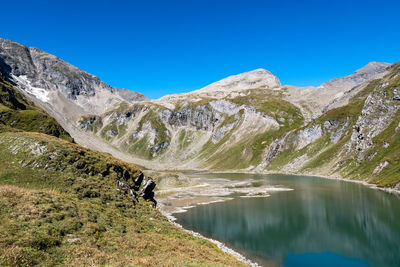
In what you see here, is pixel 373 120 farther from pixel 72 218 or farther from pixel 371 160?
pixel 72 218

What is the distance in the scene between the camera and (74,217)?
2642 centimetres

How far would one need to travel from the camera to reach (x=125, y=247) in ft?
80.2

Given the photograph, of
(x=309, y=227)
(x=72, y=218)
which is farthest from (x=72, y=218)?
(x=309, y=227)

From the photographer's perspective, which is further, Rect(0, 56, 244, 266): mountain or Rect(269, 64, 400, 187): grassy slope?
Rect(269, 64, 400, 187): grassy slope

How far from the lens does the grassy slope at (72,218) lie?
774 inches

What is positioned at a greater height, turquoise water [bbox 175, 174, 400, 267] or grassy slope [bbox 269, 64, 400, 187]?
grassy slope [bbox 269, 64, 400, 187]

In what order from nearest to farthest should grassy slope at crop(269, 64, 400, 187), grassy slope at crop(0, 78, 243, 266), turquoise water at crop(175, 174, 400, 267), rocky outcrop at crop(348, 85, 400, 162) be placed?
grassy slope at crop(0, 78, 243, 266) → turquoise water at crop(175, 174, 400, 267) → grassy slope at crop(269, 64, 400, 187) → rocky outcrop at crop(348, 85, 400, 162)

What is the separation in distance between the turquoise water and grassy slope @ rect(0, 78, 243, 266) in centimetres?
2025

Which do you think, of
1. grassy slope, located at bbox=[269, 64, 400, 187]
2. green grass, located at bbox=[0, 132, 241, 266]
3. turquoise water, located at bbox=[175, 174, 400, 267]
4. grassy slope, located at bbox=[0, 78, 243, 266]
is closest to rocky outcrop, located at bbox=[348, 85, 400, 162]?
grassy slope, located at bbox=[269, 64, 400, 187]

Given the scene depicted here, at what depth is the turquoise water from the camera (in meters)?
44.8

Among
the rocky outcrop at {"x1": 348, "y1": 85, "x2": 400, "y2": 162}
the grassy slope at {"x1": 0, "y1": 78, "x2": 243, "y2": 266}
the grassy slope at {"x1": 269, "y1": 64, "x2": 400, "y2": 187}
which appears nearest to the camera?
the grassy slope at {"x1": 0, "y1": 78, "x2": 243, "y2": 266}

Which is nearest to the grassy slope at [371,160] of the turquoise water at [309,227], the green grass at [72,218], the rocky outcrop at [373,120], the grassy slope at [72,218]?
the rocky outcrop at [373,120]

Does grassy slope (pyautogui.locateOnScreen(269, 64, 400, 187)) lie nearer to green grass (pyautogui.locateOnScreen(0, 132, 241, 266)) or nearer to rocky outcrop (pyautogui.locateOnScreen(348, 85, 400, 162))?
rocky outcrop (pyautogui.locateOnScreen(348, 85, 400, 162))

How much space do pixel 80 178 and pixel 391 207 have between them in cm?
8109
